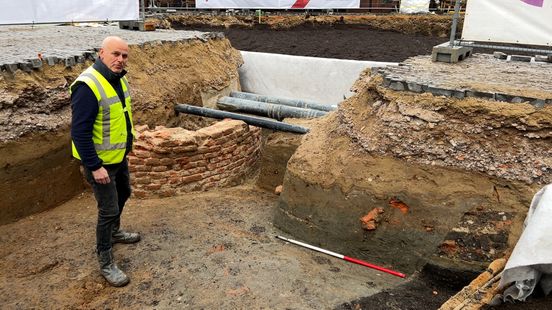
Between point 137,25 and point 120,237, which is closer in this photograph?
point 120,237

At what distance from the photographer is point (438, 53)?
219 inches

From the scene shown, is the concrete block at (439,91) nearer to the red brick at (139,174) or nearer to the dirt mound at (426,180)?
the dirt mound at (426,180)

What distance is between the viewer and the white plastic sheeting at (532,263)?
2.37m

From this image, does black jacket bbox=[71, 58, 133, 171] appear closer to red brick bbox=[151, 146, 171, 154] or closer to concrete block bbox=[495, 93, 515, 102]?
red brick bbox=[151, 146, 171, 154]

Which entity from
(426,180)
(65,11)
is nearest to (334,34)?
(65,11)

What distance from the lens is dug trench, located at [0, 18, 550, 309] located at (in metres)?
3.29

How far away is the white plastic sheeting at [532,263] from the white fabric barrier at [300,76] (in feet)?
19.2

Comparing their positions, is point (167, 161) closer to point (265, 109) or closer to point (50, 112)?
point (50, 112)

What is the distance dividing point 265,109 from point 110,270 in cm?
406

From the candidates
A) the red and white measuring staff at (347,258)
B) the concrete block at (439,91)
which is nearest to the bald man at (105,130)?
the red and white measuring staff at (347,258)

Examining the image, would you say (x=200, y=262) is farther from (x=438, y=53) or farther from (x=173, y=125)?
(x=438, y=53)

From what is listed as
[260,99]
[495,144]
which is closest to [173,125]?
[260,99]

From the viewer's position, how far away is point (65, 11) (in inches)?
296

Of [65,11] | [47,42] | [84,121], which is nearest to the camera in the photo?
[84,121]
